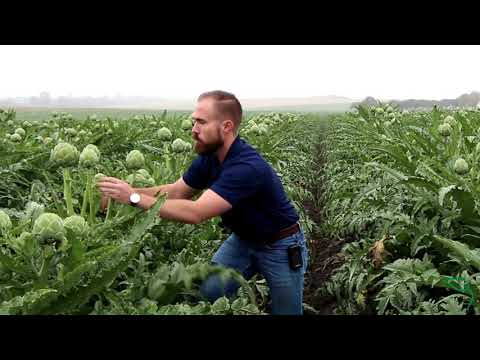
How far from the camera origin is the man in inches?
98.7

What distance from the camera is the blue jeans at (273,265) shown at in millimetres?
2855

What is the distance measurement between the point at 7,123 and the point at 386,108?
625 centimetres

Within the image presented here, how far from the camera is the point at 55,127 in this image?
6.94 m

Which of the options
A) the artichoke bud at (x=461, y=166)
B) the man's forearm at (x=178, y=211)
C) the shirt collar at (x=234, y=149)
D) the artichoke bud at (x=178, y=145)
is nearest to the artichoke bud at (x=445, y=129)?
the artichoke bud at (x=461, y=166)

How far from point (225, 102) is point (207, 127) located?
0.14 metres

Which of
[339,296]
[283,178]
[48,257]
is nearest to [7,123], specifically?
[283,178]

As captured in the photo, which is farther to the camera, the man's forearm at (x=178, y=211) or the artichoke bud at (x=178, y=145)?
the artichoke bud at (x=178, y=145)

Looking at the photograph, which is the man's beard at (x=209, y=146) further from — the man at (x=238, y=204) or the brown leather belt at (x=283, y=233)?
the brown leather belt at (x=283, y=233)

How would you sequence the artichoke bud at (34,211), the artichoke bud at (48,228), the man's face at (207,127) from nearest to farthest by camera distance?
the artichoke bud at (48,228) < the artichoke bud at (34,211) < the man's face at (207,127)

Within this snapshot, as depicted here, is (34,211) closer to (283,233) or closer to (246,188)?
(246,188)

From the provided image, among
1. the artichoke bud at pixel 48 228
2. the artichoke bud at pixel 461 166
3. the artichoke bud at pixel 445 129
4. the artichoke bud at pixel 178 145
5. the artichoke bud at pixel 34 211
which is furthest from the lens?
the artichoke bud at pixel 445 129

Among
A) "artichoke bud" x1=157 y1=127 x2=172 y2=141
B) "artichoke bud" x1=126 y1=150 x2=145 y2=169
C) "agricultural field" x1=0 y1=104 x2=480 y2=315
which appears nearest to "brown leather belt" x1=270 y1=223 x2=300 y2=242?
"agricultural field" x1=0 y1=104 x2=480 y2=315

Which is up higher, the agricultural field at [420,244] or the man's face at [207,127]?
the man's face at [207,127]

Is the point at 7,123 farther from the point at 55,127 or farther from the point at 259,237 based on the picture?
the point at 259,237
